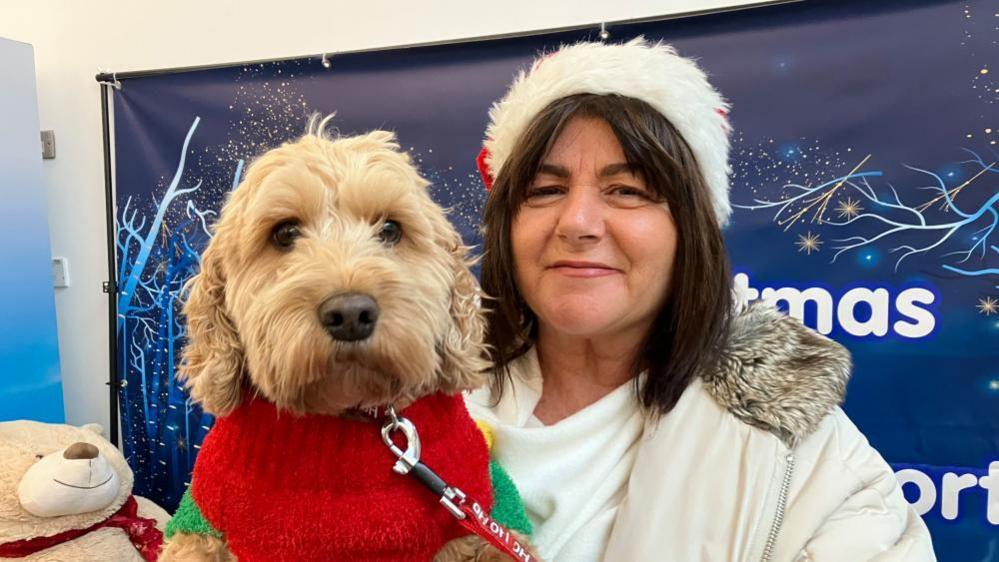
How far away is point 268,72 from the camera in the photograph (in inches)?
113

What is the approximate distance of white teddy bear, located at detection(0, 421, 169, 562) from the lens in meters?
2.24

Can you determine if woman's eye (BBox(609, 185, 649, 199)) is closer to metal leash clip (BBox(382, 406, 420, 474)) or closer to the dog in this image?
the dog

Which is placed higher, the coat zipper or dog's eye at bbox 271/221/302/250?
dog's eye at bbox 271/221/302/250

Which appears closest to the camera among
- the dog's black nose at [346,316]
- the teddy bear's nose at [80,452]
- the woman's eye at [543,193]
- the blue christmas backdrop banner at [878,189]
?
the dog's black nose at [346,316]

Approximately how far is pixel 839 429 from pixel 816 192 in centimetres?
137

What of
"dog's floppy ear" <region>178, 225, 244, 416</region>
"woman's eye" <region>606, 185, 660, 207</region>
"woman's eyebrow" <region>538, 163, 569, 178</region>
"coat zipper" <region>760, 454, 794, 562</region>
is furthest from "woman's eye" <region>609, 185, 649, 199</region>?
"dog's floppy ear" <region>178, 225, 244, 416</region>

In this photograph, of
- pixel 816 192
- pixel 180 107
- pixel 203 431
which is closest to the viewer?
pixel 816 192

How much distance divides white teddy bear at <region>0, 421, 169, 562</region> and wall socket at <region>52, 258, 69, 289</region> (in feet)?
4.18

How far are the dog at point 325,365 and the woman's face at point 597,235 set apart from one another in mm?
263

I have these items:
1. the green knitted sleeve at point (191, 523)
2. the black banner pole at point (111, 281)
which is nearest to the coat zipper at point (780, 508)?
the green knitted sleeve at point (191, 523)

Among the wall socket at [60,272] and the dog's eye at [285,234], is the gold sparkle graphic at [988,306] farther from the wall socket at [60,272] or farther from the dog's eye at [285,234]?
the wall socket at [60,272]

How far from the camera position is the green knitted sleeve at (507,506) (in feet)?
3.68

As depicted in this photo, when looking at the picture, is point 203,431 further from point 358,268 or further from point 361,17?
point 358,268

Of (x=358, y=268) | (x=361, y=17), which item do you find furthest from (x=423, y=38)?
(x=358, y=268)
